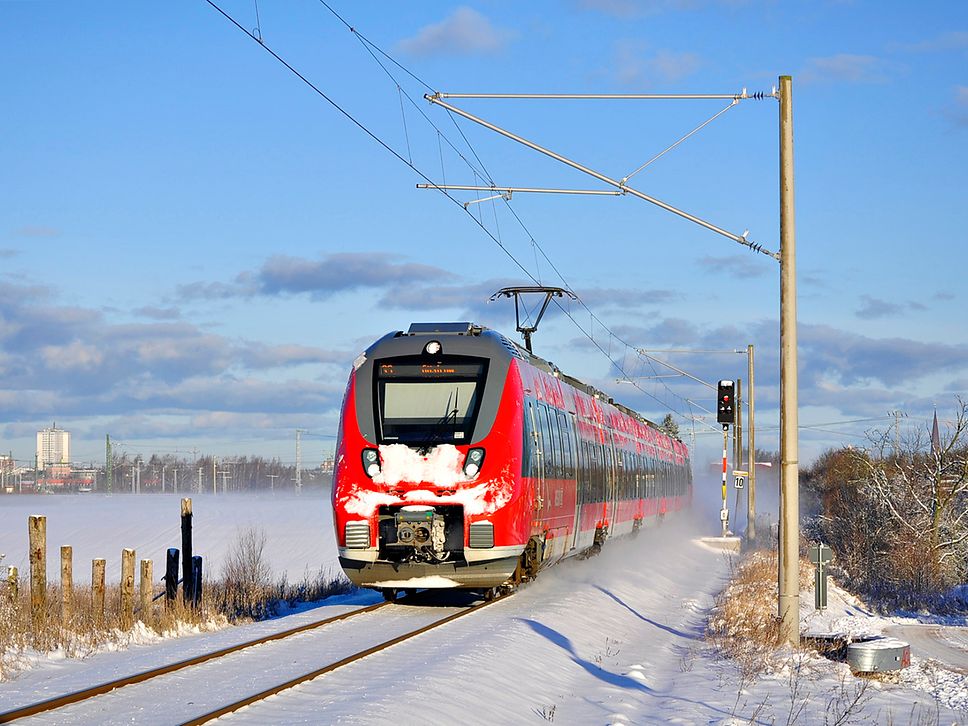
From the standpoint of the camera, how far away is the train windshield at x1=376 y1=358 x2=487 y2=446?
19.2 m

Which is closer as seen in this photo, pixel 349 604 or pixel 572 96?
pixel 572 96

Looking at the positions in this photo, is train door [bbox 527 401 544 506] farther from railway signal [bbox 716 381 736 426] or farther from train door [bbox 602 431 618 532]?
railway signal [bbox 716 381 736 426]

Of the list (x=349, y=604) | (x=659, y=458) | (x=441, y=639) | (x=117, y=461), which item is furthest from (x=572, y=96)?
(x=117, y=461)

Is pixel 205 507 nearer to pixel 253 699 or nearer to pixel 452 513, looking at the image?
pixel 452 513

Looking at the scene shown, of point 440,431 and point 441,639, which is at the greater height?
point 440,431

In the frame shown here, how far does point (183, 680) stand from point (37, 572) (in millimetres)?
5934

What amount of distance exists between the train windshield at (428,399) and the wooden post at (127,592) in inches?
166

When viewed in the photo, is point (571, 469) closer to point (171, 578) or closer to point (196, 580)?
point (196, 580)

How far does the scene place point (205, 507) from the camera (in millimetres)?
96375

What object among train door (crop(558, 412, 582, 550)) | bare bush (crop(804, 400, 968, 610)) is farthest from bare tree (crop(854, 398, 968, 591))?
train door (crop(558, 412, 582, 550))

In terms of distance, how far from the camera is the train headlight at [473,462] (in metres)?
19.0

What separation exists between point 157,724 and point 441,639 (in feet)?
20.1

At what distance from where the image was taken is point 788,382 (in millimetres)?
18266

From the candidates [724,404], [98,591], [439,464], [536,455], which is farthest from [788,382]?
[724,404]
